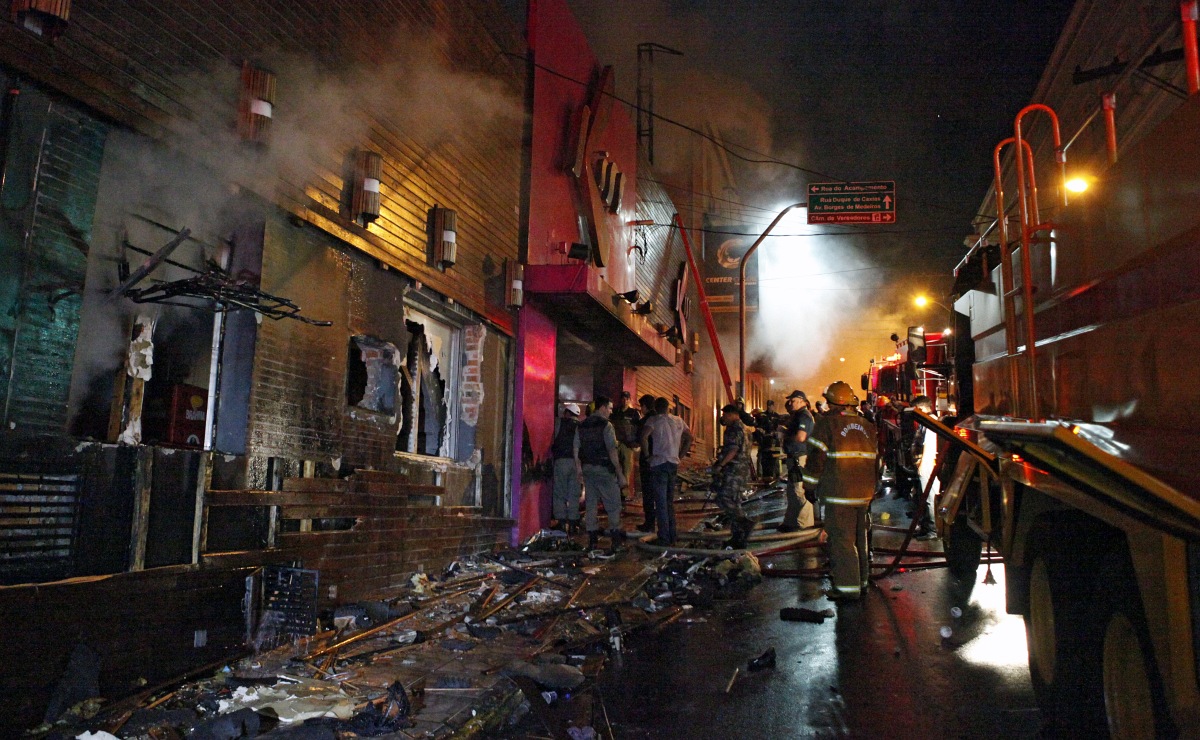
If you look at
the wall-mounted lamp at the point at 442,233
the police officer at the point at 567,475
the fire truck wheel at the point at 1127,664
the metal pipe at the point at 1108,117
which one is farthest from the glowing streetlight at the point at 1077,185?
the police officer at the point at 567,475

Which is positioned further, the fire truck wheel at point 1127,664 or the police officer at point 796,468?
the police officer at point 796,468

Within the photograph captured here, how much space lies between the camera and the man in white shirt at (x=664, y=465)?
10.0 metres

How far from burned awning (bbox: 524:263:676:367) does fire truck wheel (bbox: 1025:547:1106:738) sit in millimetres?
7412

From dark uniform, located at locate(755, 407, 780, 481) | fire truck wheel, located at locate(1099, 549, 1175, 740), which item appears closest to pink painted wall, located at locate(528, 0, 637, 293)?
dark uniform, located at locate(755, 407, 780, 481)

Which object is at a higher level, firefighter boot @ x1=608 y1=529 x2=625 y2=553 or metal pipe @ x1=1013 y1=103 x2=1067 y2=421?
→ metal pipe @ x1=1013 y1=103 x2=1067 y2=421

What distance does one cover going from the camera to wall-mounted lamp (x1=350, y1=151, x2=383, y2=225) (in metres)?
6.87

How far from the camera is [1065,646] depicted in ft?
10.6

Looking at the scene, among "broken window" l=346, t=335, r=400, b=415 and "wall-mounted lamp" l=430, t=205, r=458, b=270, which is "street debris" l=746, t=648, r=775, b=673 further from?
"wall-mounted lamp" l=430, t=205, r=458, b=270

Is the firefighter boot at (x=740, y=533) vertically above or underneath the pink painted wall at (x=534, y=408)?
underneath

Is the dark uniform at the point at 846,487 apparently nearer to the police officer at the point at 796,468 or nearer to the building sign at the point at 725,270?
the police officer at the point at 796,468

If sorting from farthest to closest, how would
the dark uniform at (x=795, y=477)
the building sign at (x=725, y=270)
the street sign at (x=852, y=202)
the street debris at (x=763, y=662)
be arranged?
the building sign at (x=725, y=270) → the street sign at (x=852, y=202) → the dark uniform at (x=795, y=477) → the street debris at (x=763, y=662)

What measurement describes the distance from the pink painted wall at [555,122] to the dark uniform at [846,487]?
546 centimetres

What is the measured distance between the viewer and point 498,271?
1012cm

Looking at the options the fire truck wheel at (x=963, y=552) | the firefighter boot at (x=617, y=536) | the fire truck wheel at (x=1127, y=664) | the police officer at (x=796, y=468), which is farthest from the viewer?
the police officer at (x=796, y=468)
